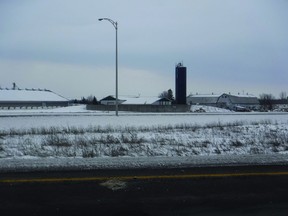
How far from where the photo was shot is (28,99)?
12719cm

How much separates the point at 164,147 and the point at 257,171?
5.59 metres

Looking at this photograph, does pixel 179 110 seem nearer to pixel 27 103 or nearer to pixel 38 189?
pixel 38 189

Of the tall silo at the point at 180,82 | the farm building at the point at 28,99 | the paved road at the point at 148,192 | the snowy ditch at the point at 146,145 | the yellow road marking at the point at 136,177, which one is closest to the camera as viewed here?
the paved road at the point at 148,192

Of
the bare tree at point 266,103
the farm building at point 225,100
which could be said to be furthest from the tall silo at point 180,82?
the farm building at point 225,100

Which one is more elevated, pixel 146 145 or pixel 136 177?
pixel 146 145

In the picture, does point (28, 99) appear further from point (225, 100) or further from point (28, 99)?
point (225, 100)

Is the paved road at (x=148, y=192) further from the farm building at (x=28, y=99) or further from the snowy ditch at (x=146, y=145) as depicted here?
the farm building at (x=28, y=99)

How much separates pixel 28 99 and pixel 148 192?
12503cm

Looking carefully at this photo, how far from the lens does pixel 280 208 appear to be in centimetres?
645

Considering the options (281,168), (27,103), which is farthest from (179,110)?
(27,103)

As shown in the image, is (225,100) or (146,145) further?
(225,100)

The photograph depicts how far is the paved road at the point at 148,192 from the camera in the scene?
6434mm

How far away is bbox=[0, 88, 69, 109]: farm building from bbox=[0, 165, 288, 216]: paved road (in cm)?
11661

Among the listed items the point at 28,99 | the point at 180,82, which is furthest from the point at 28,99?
the point at 180,82
